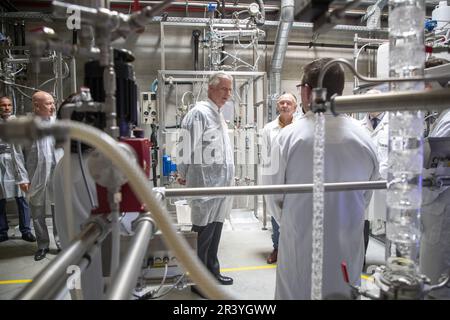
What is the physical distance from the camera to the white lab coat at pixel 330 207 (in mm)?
1156

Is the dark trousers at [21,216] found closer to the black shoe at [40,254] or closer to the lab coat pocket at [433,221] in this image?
the black shoe at [40,254]

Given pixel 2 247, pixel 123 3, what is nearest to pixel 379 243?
pixel 2 247

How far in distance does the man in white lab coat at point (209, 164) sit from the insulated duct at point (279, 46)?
4.25 ft

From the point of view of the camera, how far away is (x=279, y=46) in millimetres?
3760

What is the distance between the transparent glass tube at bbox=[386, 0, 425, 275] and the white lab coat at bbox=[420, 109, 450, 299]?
3.44ft

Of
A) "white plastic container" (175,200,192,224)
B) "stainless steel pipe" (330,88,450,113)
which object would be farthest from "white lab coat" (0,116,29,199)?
"stainless steel pipe" (330,88,450,113)

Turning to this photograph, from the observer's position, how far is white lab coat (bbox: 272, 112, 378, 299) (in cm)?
116

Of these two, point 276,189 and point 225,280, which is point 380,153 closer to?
point 225,280

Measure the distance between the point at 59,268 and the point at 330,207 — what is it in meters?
0.97

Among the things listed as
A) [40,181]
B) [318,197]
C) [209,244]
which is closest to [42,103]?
[40,181]
